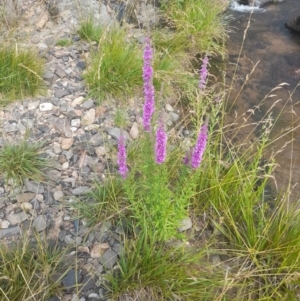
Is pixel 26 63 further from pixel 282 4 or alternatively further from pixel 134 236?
pixel 282 4

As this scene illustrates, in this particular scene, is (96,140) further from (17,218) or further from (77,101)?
(17,218)

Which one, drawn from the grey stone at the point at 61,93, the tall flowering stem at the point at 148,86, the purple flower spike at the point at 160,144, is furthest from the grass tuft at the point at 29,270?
the grey stone at the point at 61,93

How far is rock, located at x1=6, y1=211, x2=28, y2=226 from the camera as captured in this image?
3139 millimetres

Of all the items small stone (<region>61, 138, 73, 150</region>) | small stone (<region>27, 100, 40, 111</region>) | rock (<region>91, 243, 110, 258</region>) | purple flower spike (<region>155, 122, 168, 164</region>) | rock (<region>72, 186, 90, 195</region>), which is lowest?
rock (<region>91, 243, 110, 258</region>)

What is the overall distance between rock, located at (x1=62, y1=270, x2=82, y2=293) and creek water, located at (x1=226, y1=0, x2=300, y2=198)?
2439mm

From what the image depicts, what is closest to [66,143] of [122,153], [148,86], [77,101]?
[77,101]

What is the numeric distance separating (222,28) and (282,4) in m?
2.61

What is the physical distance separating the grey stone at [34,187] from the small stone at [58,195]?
0.12 metres

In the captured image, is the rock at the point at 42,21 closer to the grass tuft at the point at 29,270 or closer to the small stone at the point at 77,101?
the small stone at the point at 77,101

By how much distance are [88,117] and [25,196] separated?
130cm

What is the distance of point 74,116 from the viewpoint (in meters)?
4.31

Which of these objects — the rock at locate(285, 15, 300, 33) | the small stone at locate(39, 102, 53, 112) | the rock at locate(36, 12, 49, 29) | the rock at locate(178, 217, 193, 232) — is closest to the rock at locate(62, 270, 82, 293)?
the rock at locate(178, 217, 193, 232)

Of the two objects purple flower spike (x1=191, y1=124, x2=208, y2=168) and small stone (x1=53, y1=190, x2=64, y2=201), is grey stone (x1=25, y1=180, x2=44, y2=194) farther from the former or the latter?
purple flower spike (x1=191, y1=124, x2=208, y2=168)

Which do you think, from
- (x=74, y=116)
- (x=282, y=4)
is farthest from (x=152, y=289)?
(x=282, y=4)
